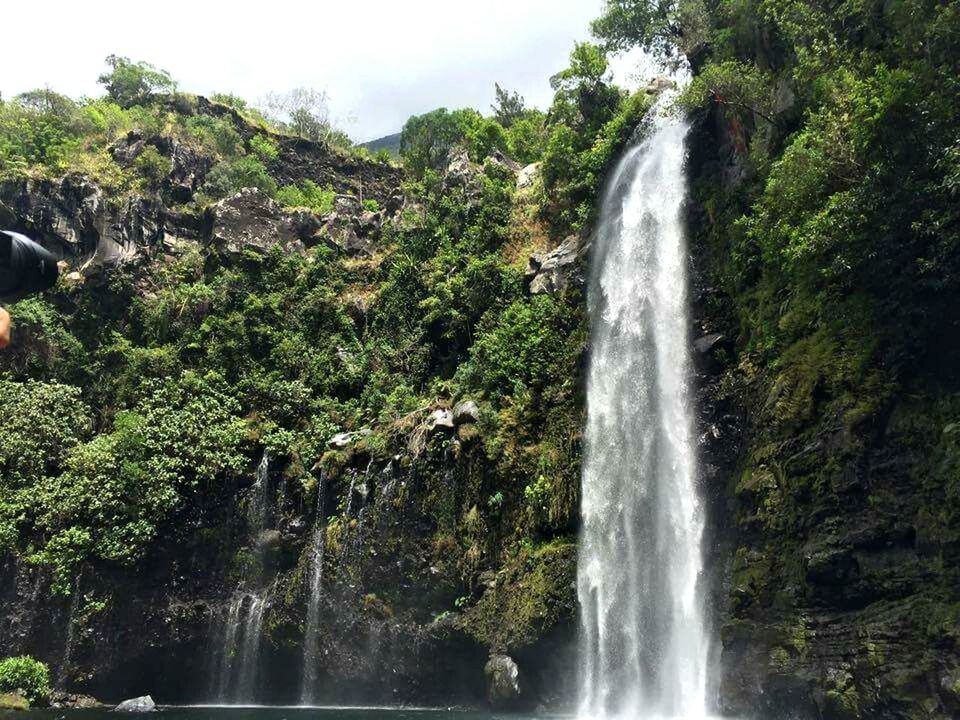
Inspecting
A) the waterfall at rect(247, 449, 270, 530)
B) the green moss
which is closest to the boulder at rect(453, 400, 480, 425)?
the green moss

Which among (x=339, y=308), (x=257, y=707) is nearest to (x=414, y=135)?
(x=339, y=308)

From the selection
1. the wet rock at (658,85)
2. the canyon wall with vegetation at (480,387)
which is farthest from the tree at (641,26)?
the wet rock at (658,85)

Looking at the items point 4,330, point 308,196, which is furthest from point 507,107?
point 4,330

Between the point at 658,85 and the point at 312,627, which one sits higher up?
the point at 658,85

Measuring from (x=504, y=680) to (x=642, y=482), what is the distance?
18.1 feet

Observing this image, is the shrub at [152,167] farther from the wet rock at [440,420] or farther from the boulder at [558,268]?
the wet rock at [440,420]

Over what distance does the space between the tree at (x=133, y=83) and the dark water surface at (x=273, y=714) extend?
33.4 metres

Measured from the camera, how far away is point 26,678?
19000 millimetres

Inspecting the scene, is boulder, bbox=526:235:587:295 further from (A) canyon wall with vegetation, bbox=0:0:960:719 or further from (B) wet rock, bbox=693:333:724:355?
(B) wet rock, bbox=693:333:724:355

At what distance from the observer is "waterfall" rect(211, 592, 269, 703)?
20266 mm

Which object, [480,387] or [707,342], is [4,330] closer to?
[707,342]

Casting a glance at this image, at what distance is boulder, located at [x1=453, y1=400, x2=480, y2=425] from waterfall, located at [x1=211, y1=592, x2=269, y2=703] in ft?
25.5

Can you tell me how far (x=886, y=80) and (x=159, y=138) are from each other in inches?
1247

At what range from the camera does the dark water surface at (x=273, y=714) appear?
16.4 metres
